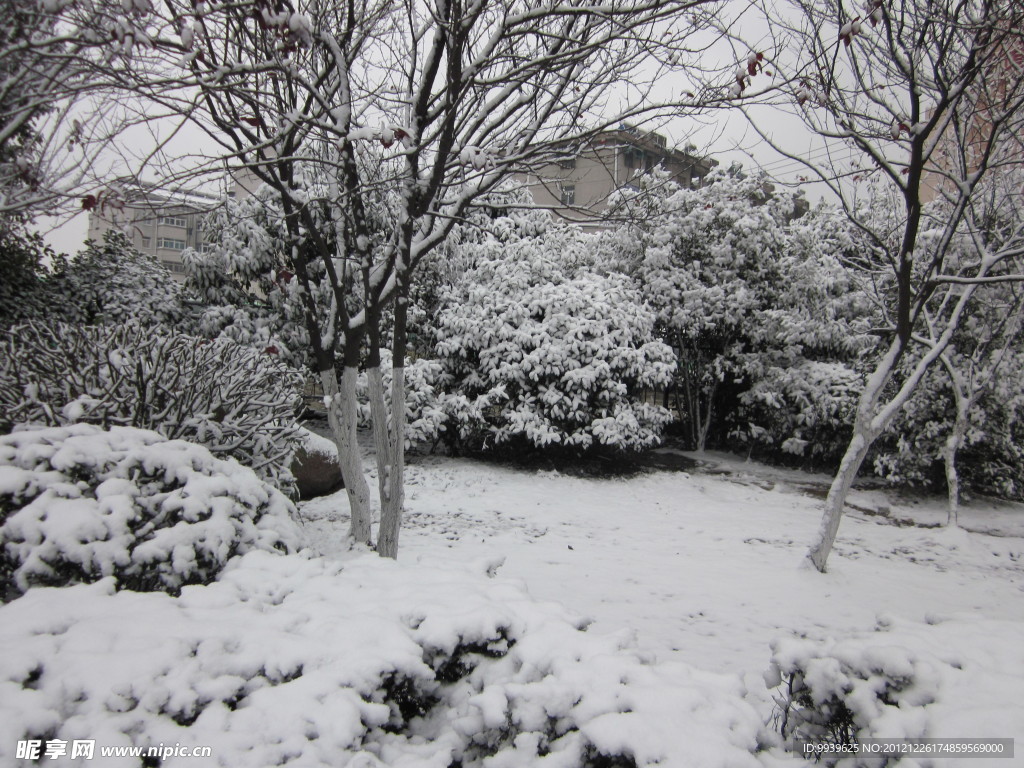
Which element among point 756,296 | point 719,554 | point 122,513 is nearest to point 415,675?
point 122,513

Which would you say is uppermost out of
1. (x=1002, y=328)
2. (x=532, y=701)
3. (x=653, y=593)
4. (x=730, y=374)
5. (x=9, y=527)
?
(x=1002, y=328)

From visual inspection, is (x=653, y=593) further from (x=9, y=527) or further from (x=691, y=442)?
(x=691, y=442)

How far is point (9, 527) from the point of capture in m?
2.26

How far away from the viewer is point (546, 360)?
8.57m

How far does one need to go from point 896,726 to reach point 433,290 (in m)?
8.93

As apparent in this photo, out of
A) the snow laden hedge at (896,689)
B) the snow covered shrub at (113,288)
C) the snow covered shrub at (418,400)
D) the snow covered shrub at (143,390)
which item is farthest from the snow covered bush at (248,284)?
the snow laden hedge at (896,689)

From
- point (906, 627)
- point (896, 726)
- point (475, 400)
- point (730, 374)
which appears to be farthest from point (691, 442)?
point (896, 726)

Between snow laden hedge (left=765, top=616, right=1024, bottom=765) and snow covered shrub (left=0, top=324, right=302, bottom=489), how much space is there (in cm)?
355

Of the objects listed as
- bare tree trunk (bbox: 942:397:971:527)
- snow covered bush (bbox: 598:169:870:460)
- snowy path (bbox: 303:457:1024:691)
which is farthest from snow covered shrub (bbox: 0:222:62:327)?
bare tree trunk (bbox: 942:397:971:527)

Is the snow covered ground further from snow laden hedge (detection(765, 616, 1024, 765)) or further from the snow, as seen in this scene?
the snow

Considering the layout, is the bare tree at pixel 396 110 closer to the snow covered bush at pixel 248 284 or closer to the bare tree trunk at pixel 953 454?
the snow covered bush at pixel 248 284

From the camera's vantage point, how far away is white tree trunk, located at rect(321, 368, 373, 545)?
4.21 m

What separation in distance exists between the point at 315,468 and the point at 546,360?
363cm

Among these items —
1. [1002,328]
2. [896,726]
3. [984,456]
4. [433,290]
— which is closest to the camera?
[896,726]
